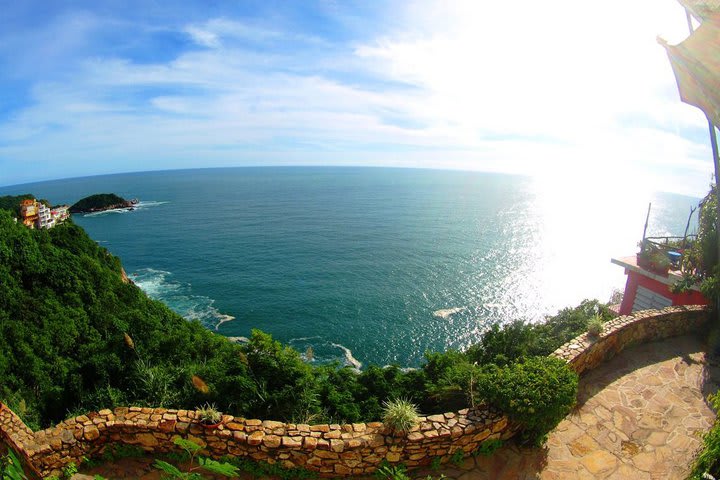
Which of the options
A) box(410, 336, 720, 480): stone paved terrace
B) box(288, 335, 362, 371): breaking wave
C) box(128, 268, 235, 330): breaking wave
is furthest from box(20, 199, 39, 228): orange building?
box(410, 336, 720, 480): stone paved terrace

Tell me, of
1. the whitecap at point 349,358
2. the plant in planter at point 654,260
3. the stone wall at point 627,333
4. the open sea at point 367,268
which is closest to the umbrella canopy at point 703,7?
the stone wall at point 627,333

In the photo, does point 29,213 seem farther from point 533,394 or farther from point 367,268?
point 533,394

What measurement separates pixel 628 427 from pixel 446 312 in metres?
33.3

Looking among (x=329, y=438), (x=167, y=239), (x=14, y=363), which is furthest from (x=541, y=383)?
(x=167, y=239)

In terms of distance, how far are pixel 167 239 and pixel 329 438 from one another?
73.8 m

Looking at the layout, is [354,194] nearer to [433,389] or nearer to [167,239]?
[167,239]

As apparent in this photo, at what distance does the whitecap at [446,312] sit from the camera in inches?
1583

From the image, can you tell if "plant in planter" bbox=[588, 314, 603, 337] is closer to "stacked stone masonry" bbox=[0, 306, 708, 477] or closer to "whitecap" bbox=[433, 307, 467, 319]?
"stacked stone masonry" bbox=[0, 306, 708, 477]

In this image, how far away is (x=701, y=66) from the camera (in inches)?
387

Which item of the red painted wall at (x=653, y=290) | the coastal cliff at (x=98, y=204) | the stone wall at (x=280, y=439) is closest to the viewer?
the stone wall at (x=280, y=439)

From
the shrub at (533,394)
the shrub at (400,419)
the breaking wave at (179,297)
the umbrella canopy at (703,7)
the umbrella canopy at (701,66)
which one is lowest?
the breaking wave at (179,297)

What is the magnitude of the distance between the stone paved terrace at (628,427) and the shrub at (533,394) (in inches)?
25.6

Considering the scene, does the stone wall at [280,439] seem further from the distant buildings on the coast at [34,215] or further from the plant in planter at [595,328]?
the distant buildings on the coast at [34,215]

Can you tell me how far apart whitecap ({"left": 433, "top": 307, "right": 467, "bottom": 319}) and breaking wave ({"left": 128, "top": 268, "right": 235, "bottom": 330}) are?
22189 mm
